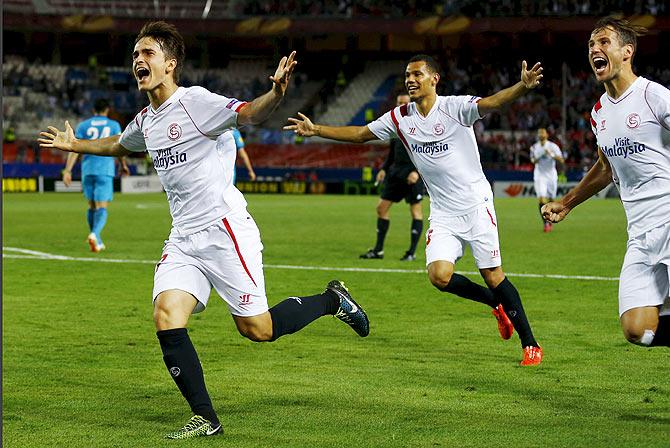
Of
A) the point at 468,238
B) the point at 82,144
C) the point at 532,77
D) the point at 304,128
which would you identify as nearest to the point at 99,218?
the point at 468,238

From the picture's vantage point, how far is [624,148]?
6.29m

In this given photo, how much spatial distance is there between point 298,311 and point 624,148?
222 centimetres

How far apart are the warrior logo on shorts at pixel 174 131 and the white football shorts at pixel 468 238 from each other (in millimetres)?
3191

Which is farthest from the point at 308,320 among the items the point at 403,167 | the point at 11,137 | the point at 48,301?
the point at 11,137

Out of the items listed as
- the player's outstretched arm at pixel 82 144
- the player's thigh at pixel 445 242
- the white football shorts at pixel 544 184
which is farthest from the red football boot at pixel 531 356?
the white football shorts at pixel 544 184

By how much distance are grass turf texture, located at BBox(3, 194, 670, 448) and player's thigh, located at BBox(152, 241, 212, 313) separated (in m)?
0.74

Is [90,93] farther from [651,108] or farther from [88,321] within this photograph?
[651,108]

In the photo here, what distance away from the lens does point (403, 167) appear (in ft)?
55.0

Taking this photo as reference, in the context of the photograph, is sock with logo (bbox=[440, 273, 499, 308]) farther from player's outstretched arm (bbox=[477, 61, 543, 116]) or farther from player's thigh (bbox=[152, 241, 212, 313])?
player's thigh (bbox=[152, 241, 212, 313])

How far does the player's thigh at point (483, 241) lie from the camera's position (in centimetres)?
886

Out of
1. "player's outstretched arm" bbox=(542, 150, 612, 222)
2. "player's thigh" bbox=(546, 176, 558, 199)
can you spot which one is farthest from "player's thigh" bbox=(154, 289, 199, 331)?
"player's thigh" bbox=(546, 176, 558, 199)

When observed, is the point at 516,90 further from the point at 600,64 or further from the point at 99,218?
the point at 99,218

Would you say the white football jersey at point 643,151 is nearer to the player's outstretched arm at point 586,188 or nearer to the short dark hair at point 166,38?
the player's outstretched arm at point 586,188

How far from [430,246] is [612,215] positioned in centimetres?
2083
